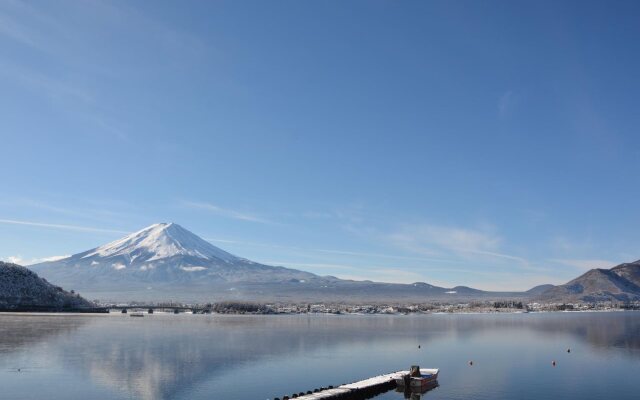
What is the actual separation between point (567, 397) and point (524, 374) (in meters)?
13.9

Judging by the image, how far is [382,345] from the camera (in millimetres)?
99875

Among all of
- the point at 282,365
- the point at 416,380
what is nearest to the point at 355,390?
the point at 416,380

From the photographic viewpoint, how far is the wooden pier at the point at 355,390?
160 ft

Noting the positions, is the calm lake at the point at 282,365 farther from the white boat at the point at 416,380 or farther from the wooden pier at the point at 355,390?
the white boat at the point at 416,380

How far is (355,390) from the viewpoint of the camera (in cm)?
5259

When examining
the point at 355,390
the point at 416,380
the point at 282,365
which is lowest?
the point at 355,390

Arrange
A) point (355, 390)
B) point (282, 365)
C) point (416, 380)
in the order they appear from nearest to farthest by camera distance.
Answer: point (355, 390)
point (416, 380)
point (282, 365)

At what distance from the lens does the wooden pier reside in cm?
4881

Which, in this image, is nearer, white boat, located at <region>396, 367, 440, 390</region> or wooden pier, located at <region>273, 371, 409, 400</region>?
wooden pier, located at <region>273, 371, 409, 400</region>

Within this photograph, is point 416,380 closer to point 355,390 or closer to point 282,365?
point 355,390

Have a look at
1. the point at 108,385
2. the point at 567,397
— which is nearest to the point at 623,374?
the point at 567,397

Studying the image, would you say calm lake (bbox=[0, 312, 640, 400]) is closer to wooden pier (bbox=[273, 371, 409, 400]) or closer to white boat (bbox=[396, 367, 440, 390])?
wooden pier (bbox=[273, 371, 409, 400])

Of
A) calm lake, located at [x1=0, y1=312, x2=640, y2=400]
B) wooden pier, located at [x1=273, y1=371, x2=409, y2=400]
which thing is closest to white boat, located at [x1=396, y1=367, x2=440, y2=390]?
wooden pier, located at [x1=273, y1=371, x2=409, y2=400]

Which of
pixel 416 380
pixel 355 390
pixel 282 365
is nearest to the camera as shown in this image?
pixel 355 390
